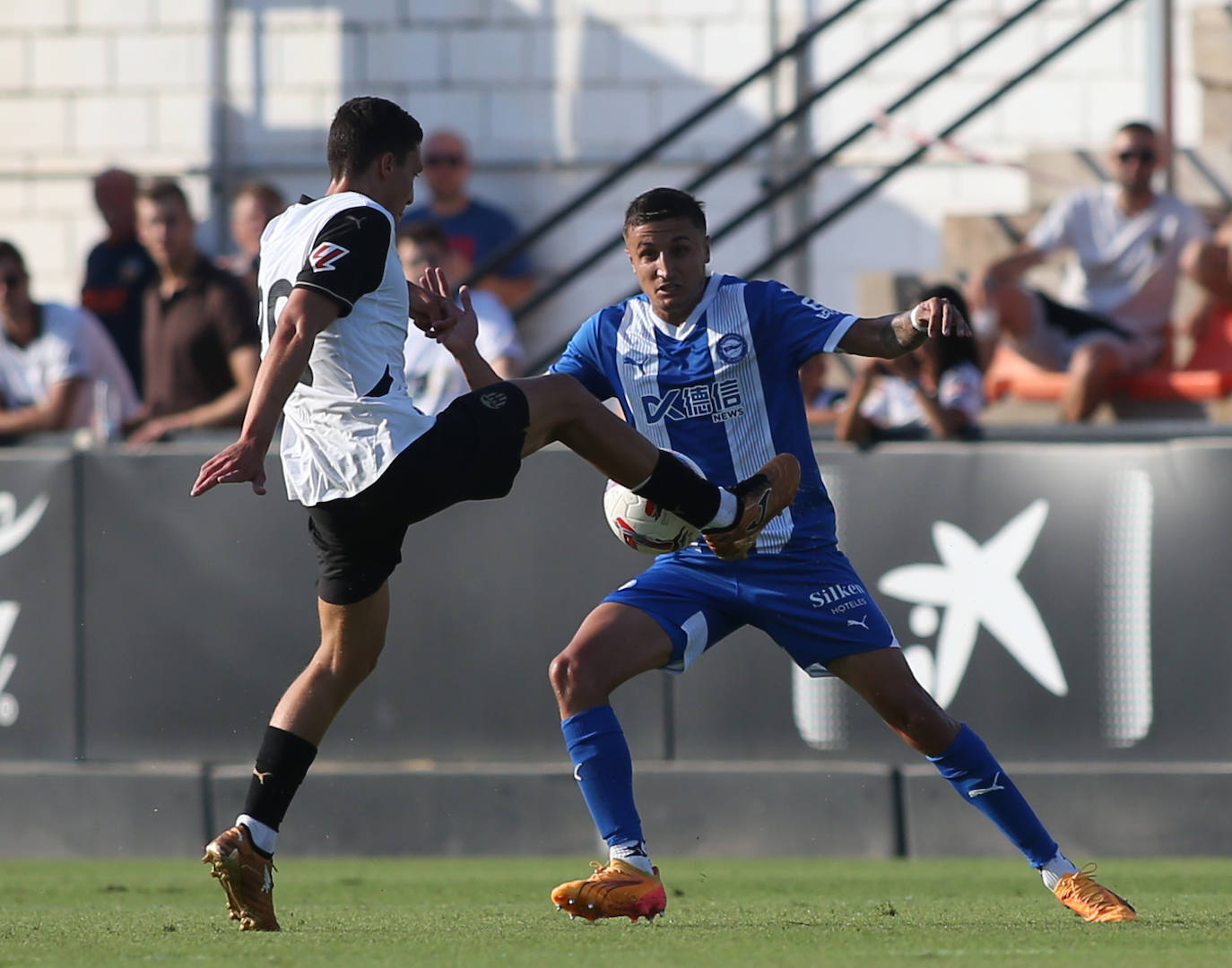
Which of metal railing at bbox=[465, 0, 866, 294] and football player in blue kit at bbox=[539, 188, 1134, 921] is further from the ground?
metal railing at bbox=[465, 0, 866, 294]

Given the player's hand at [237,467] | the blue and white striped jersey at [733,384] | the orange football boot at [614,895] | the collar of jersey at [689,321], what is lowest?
the orange football boot at [614,895]

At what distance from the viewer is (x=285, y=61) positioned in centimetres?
1387

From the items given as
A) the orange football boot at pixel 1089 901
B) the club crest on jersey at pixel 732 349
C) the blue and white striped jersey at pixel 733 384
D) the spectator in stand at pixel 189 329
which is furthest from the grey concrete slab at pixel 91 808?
the orange football boot at pixel 1089 901

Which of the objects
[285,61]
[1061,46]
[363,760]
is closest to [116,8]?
[285,61]

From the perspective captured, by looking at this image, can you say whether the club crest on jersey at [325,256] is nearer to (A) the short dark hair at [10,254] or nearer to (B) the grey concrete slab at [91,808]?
(B) the grey concrete slab at [91,808]

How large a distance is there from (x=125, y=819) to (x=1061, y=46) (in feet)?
21.2

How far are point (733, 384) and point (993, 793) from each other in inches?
54.1

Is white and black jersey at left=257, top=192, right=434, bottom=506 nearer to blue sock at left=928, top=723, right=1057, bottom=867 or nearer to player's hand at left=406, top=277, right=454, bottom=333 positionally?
player's hand at left=406, top=277, right=454, bottom=333

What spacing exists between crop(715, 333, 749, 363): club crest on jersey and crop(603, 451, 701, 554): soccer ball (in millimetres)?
310

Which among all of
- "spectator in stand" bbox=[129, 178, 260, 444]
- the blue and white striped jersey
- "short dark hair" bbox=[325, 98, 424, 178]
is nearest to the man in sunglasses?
"spectator in stand" bbox=[129, 178, 260, 444]

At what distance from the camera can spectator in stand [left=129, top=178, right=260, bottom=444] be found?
31.4ft

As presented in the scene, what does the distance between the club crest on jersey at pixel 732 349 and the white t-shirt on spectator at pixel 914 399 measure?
235 centimetres

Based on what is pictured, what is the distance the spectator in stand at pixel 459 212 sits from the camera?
12430mm

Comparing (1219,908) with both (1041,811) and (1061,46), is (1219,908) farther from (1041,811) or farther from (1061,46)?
(1061,46)
